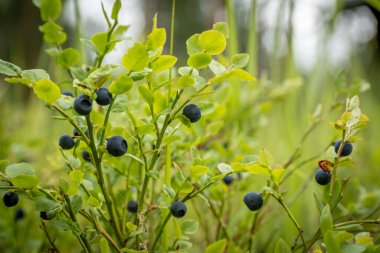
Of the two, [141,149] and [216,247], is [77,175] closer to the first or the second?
[141,149]

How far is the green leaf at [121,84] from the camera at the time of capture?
439mm

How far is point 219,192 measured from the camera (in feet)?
2.36

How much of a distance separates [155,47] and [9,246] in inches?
24.3

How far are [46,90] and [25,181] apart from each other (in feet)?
0.39

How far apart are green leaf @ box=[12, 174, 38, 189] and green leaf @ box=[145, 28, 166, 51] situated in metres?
0.21

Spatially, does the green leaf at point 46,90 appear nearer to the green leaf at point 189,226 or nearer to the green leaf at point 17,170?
the green leaf at point 17,170

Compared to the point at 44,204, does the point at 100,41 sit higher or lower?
higher

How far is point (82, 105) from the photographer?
436 mm

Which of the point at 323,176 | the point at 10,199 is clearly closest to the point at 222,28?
the point at 323,176

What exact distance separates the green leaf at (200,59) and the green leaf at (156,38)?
4 centimetres

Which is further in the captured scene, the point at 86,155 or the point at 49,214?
the point at 86,155

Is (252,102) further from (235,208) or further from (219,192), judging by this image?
(219,192)

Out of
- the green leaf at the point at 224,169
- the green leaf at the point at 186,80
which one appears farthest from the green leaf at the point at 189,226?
the green leaf at the point at 186,80

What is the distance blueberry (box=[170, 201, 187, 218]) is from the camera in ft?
1.62
